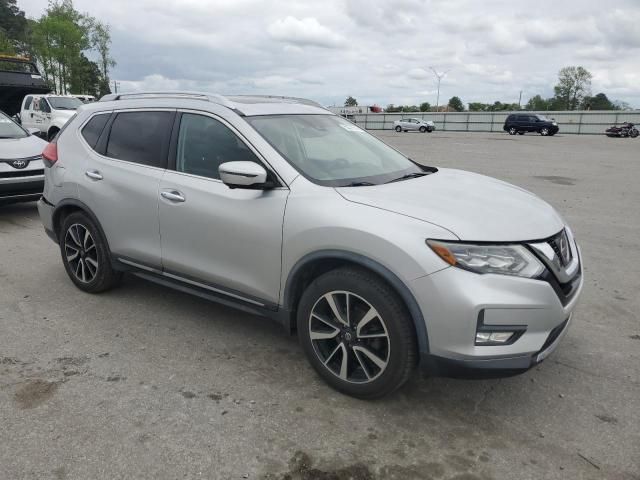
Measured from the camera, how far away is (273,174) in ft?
10.9

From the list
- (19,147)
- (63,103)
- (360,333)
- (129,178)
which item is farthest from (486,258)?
(63,103)

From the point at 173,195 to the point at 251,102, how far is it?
89 cm

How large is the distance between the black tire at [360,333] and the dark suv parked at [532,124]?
39.5 metres

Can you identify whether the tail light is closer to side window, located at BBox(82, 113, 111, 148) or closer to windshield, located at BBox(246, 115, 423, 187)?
side window, located at BBox(82, 113, 111, 148)

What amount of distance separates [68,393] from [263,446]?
1.29 m

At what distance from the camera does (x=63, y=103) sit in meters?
17.5

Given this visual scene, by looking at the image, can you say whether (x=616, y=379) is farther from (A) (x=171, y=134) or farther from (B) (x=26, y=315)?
(B) (x=26, y=315)

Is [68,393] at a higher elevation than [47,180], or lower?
lower

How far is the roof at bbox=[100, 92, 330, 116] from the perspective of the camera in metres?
3.76

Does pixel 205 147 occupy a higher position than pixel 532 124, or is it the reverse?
pixel 532 124

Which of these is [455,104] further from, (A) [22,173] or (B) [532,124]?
(A) [22,173]

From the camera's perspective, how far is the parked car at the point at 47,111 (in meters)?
16.5

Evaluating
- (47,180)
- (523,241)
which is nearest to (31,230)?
(47,180)

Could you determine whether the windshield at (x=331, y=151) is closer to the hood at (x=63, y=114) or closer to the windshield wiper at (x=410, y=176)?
the windshield wiper at (x=410, y=176)
